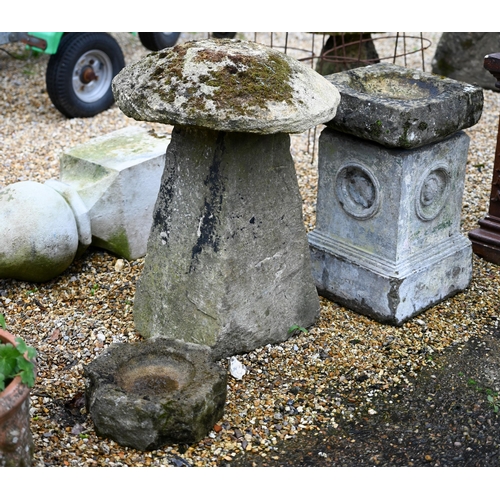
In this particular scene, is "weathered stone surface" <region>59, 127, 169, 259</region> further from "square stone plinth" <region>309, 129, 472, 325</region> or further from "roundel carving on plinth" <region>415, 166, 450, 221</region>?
"roundel carving on plinth" <region>415, 166, 450, 221</region>

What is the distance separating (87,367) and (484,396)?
1.86 meters

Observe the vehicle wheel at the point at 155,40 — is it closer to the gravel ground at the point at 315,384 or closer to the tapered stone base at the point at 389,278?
the gravel ground at the point at 315,384

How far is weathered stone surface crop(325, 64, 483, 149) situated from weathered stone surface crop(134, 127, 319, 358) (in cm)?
42

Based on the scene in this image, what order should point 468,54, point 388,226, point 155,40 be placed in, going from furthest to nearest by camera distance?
point 155,40
point 468,54
point 388,226

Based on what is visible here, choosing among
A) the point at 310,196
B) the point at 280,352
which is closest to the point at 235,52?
the point at 280,352

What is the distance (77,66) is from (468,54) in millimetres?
3959

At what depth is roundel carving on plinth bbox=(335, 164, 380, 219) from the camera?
4219mm

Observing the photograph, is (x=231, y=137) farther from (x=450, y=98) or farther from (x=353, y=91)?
(x=450, y=98)

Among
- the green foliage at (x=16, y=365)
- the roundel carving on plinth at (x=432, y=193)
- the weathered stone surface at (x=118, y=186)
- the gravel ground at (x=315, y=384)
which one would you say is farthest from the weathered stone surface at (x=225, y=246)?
the green foliage at (x=16, y=365)

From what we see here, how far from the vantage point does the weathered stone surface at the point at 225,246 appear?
3.70 m

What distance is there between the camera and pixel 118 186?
4.75m

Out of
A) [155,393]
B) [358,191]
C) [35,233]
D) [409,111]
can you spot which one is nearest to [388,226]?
[358,191]

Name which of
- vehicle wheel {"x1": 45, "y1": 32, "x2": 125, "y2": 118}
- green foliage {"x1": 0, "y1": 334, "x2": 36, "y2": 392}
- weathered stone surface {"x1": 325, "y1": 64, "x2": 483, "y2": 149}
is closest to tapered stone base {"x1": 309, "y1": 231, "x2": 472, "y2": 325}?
weathered stone surface {"x1": 325, "y1": 64, "x2": 483, "y2": 149}

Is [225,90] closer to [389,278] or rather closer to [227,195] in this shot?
[227,195]
